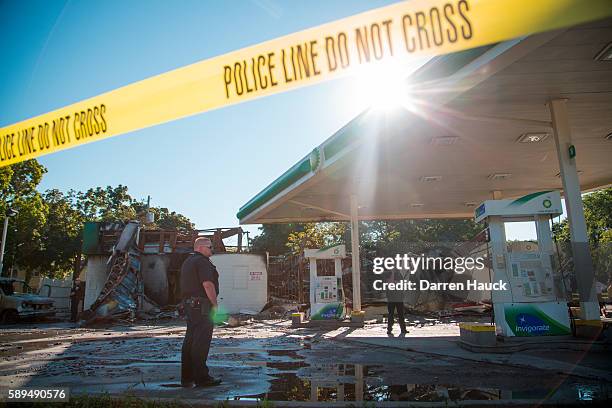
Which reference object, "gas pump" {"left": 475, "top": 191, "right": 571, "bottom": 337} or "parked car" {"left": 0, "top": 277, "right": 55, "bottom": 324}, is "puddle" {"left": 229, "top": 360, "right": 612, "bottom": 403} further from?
"parked car" {"left": 0, "top": 277, "right": 55, "bottom": 324}

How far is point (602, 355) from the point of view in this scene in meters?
6.39

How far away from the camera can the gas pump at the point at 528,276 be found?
297 inches

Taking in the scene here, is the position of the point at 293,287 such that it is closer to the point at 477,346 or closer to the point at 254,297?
the point at 254,297

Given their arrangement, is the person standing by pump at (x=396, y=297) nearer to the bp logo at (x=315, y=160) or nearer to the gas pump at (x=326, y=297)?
the gas pump at (x=326, y=297)

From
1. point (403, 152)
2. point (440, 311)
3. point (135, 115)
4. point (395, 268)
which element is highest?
point (403, 152)

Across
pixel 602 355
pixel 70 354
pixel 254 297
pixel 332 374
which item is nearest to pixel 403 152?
pixel 602 355

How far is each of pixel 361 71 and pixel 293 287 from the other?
20.2 meters

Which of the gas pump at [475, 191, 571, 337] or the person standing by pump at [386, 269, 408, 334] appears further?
the person standing by pump at [386, 269, 408, 334]

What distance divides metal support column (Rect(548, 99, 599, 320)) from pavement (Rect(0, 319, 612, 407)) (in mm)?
1351

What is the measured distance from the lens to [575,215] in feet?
26.5

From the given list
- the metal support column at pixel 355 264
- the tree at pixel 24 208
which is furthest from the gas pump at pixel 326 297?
the tree at pixel 24 208

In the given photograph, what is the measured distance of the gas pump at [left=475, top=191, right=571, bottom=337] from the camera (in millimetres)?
7551

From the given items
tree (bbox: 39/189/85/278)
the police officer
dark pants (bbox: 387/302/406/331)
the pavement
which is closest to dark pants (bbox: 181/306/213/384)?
the police officer

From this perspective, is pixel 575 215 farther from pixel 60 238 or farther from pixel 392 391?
pixel 60 238
